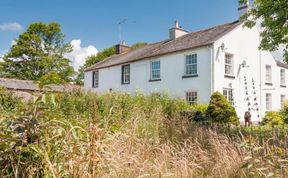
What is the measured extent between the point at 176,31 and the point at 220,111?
35.5 feet

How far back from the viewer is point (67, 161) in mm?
2271

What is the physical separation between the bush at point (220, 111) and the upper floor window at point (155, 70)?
6.58 m

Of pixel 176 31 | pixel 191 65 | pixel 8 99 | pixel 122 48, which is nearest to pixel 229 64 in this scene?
pixel 191 65

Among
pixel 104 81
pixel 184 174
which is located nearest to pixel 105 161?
pixel 184 174

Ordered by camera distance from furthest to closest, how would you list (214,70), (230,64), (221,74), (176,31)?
(176,31)
(230,64)
(221,74)
(214,70)

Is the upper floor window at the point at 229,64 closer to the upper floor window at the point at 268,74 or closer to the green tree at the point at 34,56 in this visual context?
the upper floor window at the point at 268,74

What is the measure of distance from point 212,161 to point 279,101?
21296 mm

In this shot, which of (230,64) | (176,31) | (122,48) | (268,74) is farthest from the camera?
(122,48)

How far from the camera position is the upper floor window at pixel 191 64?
60.7ft

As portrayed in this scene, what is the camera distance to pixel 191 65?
18.7 meters

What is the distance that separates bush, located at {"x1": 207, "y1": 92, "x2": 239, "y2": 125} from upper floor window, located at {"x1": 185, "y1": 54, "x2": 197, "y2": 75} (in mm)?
3506

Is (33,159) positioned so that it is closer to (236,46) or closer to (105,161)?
(105,161)

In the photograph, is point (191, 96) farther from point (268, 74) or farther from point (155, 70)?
point (268, 74)

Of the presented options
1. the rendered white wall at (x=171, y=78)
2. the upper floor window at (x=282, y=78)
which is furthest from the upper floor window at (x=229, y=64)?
the upper floor window at (x=282, y=78)
